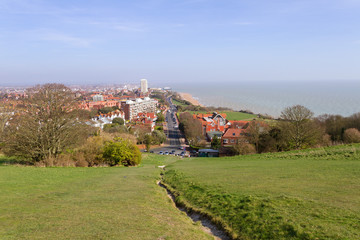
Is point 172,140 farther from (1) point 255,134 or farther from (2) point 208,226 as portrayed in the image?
(2) point 208,226

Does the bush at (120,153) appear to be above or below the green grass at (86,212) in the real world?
below

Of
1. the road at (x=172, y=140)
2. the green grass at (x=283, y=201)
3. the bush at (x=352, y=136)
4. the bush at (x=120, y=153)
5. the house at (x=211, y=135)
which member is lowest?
the road at (x=172, y=140)

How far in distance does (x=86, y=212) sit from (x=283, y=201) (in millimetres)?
8057

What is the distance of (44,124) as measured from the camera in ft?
81.8

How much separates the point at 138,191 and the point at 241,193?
5.95 m

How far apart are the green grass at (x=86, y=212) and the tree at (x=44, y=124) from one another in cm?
764

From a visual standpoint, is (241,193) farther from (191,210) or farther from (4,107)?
(4,107)

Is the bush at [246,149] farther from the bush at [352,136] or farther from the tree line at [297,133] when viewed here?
the bush at [352,136]

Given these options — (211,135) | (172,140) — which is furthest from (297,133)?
(172,140)

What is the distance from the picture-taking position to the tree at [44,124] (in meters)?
23.8

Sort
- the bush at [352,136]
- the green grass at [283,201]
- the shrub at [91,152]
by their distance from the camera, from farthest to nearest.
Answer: the bush at [352,136] → the shrub at [91,152] → the green grass at [283,201]

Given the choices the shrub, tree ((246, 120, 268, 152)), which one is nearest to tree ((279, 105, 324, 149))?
tree ((246, 120, 268, 152))

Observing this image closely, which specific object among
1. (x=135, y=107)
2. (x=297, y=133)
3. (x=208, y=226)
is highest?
(x=297, y=133)

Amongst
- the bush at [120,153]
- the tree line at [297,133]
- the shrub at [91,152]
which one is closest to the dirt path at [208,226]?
the bush at [120,153]
